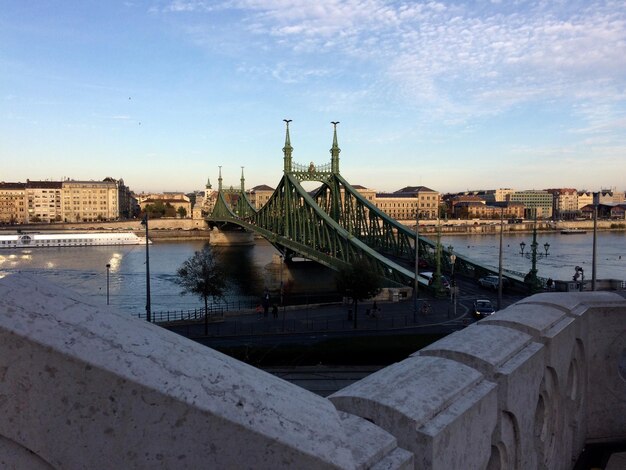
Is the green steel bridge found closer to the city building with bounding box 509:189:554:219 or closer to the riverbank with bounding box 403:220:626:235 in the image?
the riverbank with bounding box 403:220:626:235

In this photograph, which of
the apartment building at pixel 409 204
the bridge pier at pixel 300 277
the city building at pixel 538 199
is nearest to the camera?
the bridge pier at pixel 300 277

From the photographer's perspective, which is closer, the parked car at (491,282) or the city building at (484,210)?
the parked car at (491,282)

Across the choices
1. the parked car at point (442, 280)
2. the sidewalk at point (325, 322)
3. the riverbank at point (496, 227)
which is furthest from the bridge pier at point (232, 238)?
the sidewalk at point (325, 322)

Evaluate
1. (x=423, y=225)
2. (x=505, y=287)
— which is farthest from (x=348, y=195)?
(x=423, y=225)

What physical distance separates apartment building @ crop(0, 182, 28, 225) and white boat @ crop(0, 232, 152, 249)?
174ft

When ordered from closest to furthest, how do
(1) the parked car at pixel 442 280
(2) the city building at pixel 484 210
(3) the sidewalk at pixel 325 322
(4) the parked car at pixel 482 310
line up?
1. (3) the sidewalk at pixel 325 322
2. (4) the parked car at pixel 482 310
3. (1) the parked car at pixel 442 280
4. (2) the city building at pixel 484 210

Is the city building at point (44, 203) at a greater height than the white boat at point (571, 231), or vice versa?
the city building at point (44, 203)

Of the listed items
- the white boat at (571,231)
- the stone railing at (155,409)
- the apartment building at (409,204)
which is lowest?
the white boat at (571,231)

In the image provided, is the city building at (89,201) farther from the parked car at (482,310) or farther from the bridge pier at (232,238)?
the parked car at (482,310)

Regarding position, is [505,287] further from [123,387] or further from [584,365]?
[123,387]

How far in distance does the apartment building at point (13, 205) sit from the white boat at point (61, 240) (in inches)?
2086

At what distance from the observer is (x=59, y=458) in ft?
8.74

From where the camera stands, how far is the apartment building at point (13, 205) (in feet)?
387

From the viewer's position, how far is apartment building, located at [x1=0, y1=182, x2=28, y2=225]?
387ft
